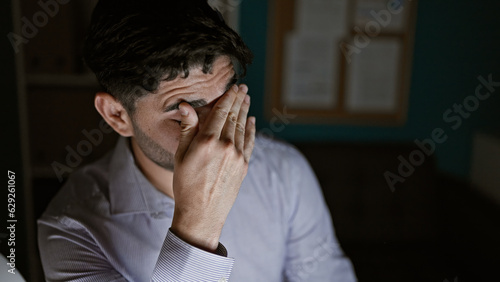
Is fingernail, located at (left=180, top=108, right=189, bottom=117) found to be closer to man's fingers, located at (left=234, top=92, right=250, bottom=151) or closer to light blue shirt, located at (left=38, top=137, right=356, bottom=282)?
man's fingers, located at (left=234, top=92, right=250, bottom=151)

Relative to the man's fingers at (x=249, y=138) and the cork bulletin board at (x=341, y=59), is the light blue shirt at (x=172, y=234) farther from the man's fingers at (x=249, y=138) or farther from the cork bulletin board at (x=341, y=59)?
the cork bulletin board at (x=341, y=59)

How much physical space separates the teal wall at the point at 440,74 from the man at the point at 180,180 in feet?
3.60

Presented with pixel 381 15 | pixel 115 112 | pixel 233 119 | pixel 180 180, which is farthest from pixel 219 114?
pixel 381 15

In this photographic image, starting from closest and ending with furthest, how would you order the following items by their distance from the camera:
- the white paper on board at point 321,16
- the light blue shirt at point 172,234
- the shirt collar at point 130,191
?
the light blue shirt at point 172,234
the shirt collar at point 130,191
the white paper on board at point 321,16

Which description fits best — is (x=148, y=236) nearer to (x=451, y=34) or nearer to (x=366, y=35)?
(x=366, y=35)

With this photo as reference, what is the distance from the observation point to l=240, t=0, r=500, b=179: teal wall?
7.72 ft

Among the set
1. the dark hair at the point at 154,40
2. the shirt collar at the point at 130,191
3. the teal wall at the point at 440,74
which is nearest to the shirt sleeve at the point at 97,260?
the shirt collar at the point at 130,191

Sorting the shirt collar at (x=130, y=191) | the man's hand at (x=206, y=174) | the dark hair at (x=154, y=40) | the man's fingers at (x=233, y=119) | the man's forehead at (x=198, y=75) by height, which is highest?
the dark hair at (x=154, y=40)

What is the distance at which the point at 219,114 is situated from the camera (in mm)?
933

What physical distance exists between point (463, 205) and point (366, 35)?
91cm

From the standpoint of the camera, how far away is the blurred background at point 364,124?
6.10 feet

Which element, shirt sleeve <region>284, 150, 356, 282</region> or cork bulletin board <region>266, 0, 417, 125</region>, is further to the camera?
cork bulletin board <region>266, 0, 417, 125</region>

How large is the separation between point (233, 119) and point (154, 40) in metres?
0.22

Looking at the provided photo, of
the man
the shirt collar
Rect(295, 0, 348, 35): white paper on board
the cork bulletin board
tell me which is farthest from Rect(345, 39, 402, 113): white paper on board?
the shirt collar
